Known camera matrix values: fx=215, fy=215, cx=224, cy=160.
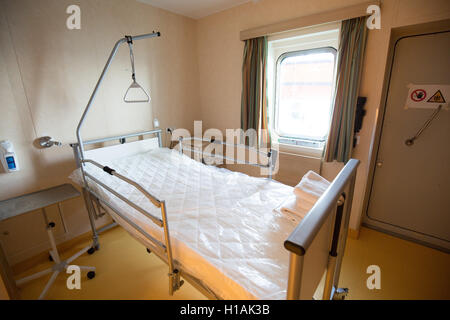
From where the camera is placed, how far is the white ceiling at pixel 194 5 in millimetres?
2582

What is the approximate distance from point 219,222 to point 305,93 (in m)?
2.11

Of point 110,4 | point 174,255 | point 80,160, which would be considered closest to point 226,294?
point 174,255

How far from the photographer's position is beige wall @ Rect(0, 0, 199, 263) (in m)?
1.86

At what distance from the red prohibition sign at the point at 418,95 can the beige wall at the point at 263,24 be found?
A: 0.47m

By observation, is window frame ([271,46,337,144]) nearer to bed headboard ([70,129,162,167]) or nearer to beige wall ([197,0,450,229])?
beige wall ([197,0,450,229])

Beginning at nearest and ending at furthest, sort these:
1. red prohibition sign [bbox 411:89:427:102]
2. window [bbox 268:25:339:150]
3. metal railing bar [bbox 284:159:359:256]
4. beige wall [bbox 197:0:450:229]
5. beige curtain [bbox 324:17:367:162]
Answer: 1. metal railing bar [bbox 284:159:359:256]
2. beige wall [bbox 197:0:450:229]
3. beige curtain [bbox 324:17:367:162]
4. red prohibition sign [bbox 411:89:427:102]
5. window [bbox 268:25:339:150]

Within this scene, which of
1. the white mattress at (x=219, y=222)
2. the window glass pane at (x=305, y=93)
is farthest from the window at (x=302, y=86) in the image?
the white mattress at (x=219, y=222)

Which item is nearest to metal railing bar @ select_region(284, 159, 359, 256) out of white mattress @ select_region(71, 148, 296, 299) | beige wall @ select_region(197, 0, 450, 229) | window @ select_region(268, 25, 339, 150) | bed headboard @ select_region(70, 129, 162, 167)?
white mattress @ select_region(71, 148, 296, 299)

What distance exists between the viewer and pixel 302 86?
2.74m

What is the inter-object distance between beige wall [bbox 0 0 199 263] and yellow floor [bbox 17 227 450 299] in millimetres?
523

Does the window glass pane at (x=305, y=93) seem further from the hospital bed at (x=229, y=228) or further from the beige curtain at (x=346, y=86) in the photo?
the hospital bed at (x=229, y=228)

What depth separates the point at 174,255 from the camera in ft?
4.20

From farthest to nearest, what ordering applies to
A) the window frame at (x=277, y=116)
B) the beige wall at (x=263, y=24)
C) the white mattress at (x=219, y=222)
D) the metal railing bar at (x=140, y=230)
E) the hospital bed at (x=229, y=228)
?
the window frame at (x=277, y=116) → the beige wall at (x=263, y=24) → the metal railing bar at (x=140, y=230) → the white mattress at (x=219, y=222) → the hospital bed at (x=229, y=228)

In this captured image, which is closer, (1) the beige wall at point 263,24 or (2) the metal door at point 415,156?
(1) the beige wall at point 263,24
